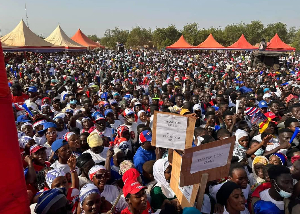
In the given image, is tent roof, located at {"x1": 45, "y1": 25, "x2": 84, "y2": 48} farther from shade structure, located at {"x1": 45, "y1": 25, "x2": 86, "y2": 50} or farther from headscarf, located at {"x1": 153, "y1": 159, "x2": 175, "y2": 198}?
headscarf, located at {"x1": 153, "y1": 159, "x2": 175, "y2": 198}

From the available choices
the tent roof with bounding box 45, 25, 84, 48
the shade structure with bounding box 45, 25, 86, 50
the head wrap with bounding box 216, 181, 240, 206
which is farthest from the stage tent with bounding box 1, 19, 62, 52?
the head wrap with bounding box 216, 181, 240, 206

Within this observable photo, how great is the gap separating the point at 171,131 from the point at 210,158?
0.59 meters

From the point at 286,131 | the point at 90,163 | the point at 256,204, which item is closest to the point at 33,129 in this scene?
the point at 90,163

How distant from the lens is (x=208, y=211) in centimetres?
278

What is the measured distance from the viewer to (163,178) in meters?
3.00

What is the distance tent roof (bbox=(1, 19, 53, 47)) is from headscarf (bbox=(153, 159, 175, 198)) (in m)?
28.6

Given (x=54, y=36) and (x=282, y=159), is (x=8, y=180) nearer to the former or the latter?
(x=282, y=159)

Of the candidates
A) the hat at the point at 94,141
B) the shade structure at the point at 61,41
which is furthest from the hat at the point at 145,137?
the shade structure at the point at 61,41

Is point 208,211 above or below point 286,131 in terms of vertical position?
below

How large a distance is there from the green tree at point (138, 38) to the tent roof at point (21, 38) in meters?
47.3

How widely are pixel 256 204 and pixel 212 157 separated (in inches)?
35.6

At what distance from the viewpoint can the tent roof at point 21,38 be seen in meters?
27.7

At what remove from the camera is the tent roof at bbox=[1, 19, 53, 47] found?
27.7 m

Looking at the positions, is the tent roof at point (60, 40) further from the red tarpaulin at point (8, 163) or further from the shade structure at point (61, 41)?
the red tarpaulin at point (8, 163)
